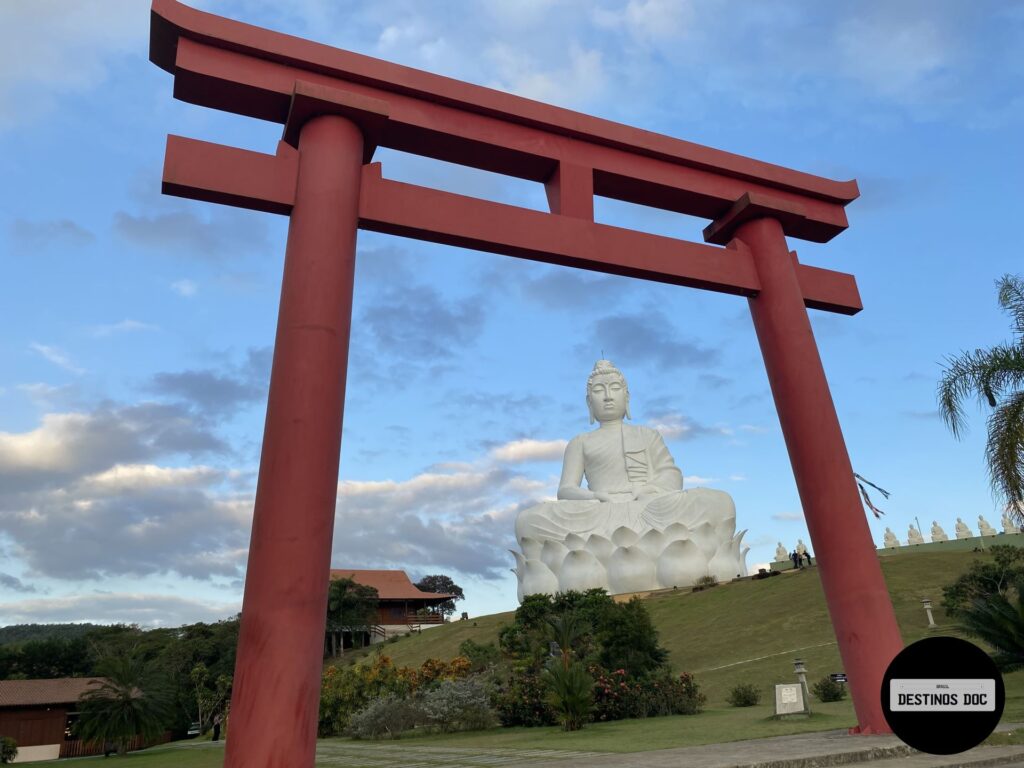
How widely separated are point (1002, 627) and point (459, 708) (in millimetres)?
7161

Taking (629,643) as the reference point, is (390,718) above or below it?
below

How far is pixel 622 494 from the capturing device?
82.5ft

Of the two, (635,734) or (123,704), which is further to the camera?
(123,704)

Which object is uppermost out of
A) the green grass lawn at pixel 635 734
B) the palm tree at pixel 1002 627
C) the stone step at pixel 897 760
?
the palm tree at pixel 1002 627

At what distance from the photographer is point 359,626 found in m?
38.8

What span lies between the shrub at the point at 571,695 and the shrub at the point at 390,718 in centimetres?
274

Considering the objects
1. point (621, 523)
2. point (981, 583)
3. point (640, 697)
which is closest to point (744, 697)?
point (640, 697)

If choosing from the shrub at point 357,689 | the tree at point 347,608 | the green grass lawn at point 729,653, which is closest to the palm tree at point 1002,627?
the green grass lawn at point 729,653

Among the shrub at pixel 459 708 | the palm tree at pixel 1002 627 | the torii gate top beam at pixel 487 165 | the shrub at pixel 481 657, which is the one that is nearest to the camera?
the torii gate top beam at pixel 487 165

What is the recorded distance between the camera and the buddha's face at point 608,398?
26188 mm

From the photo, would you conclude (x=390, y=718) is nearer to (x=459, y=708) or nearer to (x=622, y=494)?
(x=459, y=708)

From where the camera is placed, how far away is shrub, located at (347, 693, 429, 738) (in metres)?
12.5

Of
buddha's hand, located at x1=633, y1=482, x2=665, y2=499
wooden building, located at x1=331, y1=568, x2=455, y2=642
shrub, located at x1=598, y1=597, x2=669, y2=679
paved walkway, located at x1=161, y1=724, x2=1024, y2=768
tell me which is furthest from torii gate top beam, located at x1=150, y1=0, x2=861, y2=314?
wooden building, located at x1=331, y1=568, x2=455, y2=642

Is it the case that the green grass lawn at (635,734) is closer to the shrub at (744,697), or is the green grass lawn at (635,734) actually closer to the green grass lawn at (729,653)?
the green grass lawn at (729,653)
